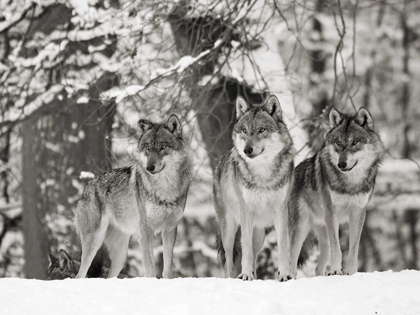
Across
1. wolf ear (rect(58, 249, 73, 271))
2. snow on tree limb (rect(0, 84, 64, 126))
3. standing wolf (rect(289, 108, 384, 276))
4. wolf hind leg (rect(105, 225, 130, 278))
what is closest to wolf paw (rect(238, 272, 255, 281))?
standing wolf (rect(289, 108, 384, 276))

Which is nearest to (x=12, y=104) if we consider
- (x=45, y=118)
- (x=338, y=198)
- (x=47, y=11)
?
(x=45, y=118)

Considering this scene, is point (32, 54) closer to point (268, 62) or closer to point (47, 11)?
point (47, 11)

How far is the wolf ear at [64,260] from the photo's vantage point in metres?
9.44

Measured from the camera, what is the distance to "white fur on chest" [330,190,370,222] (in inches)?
292

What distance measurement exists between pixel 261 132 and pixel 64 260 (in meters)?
3.74

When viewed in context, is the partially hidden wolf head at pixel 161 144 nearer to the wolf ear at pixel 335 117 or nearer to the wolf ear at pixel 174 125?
the wolf ear at pixel 174 125

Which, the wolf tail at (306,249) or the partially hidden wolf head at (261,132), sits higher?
the partially hidden wolf head at (261,132)

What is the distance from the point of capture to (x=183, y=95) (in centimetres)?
1202

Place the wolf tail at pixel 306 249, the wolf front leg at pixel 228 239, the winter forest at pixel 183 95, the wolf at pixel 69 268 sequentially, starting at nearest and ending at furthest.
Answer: the wolf front leg at pixel 228 239
the wolf tail at pixel 306 249
the wolf at pixel 69 268
the winter forest at pixel 183 95

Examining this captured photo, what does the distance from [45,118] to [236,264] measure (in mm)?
7630

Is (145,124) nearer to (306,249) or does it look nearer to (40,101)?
(306,249)

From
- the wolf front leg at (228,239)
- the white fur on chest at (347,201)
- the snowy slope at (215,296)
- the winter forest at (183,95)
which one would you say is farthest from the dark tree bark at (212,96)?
the snowy slope at (215,296)

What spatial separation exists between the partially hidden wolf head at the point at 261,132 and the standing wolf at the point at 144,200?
95 cm

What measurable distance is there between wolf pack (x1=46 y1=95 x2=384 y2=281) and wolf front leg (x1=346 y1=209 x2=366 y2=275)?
0.01 m
